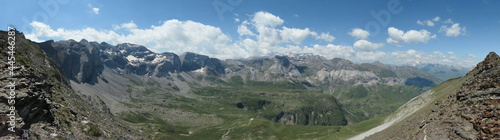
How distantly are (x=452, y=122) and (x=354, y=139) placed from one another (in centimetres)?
7902

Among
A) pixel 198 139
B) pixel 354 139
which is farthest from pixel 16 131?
pixel 198 139

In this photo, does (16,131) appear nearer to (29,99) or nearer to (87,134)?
(29,99)

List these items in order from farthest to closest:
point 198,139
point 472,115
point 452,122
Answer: point 198,139, point 452,122, point 472,115

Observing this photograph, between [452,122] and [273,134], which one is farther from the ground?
[452,122]

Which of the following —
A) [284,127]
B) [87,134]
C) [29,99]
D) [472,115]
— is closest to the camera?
[29,99]

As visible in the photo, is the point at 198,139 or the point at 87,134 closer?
the point at 87,134

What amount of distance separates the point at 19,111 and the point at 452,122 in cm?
5943

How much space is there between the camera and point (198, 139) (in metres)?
178

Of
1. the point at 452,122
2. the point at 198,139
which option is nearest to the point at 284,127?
the point at 198,139

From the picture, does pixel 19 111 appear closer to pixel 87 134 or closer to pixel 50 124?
pixel 50 124

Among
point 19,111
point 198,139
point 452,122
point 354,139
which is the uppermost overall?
point 19,111

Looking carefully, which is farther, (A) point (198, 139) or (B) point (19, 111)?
(A) point (198, 139)

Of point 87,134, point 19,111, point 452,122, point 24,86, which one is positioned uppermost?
point 24,86

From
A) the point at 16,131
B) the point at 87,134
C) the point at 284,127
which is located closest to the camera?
the point at 16,131
